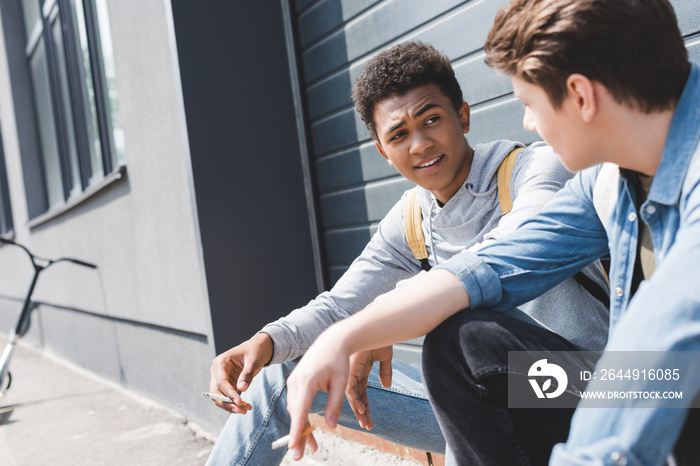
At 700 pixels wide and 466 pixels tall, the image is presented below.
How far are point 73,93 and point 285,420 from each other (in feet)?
18.6

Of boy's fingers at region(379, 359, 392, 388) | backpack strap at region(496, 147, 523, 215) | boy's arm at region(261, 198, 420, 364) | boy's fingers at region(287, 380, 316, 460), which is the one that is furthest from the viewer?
boy's arm at region(261, 198, 420, 364)

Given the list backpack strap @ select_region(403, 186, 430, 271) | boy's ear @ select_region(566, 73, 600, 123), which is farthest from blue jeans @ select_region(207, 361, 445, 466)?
boy's ear @ select_region(566, 73, 600, 123)

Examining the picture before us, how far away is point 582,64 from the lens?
120cm

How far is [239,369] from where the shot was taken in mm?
2004

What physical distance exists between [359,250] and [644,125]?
2.52 meters

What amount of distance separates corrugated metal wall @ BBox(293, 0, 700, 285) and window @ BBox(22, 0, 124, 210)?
215cm

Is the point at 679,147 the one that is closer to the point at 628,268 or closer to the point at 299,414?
the point at 628,268

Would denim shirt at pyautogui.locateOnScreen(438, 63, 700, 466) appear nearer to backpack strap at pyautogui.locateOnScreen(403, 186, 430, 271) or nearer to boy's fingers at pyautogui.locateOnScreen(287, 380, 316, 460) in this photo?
boy's fingers at pyautogui.locateOnScreen(287, 380, 316, 460)

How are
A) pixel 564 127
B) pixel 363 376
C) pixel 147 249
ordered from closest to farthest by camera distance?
pixel 564 127 → pixel 363 376 → pixel 147 249

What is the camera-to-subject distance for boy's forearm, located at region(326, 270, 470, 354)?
1.39 m

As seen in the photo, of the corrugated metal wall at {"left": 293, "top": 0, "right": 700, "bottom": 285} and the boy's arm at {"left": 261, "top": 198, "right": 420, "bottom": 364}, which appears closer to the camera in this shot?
the boy's arm at {"left": 261, "top": 198, "right": 420, "bottom": 364}

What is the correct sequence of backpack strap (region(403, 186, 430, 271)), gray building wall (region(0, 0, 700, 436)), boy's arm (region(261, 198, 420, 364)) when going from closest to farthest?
boy's arm (region(261, 198, 420, 364)) → backpack strap (region(403, 186, 430, 271)) → gray building wall (region(0, 0, 700, 436))

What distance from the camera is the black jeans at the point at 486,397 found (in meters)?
1.34

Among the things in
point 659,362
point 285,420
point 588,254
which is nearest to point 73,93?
point 285,420
